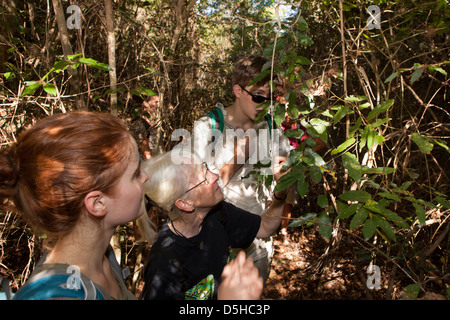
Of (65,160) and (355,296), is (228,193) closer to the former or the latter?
(65,160)

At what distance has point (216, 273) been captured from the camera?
1.59m

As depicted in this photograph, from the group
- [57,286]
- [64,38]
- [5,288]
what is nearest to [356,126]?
[57,286]

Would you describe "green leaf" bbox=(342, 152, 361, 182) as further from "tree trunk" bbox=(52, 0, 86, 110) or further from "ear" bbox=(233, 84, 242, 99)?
"tree trunk" bbox=(52, 0, 86, 110)

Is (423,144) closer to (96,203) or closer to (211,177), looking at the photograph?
(211,177)

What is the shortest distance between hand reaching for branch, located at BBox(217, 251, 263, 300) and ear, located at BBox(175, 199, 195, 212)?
0.53 metres

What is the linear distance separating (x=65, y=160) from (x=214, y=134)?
133cm

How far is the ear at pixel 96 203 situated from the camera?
1.08m

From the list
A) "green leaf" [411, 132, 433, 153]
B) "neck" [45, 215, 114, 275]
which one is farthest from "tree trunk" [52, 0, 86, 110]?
"green leaf" [411, 132, 433, 153]

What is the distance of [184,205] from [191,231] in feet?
0.47

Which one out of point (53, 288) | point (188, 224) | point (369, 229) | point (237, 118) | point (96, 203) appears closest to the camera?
point (53, 288)

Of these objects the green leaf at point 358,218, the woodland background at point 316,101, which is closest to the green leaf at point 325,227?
the woodland background at point 316,101

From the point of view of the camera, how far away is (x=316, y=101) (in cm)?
311

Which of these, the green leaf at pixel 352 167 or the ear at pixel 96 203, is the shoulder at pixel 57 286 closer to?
the ear at pixel 96 203
